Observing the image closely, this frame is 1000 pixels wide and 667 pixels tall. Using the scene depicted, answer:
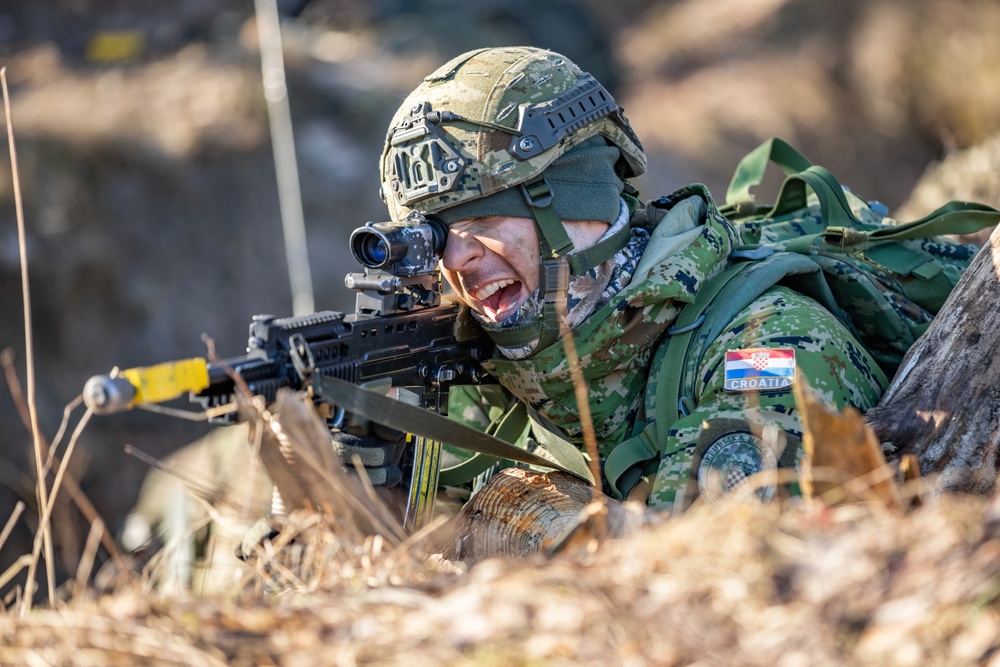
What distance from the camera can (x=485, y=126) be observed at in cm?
366

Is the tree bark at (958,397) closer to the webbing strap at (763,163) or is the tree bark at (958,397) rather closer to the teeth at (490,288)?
the teeth at (490,288)

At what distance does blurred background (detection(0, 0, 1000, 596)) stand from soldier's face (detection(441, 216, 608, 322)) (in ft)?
21.3

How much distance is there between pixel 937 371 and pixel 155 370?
2254mm

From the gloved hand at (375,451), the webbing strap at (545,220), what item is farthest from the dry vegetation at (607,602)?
the webbing strap at (545,220)

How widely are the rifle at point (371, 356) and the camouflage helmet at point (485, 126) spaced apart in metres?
0.17

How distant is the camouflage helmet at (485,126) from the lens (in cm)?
364

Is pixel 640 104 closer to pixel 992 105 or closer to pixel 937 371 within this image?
pixel 992 105

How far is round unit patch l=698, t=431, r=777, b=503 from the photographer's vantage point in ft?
9.94

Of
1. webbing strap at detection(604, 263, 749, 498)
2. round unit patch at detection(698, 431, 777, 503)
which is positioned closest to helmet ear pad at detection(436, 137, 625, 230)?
webbing strap at detection(604, 263, 749, 498)

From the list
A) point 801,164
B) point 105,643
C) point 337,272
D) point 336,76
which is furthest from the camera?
point 336,76

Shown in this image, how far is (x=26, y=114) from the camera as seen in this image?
12617 millimetres

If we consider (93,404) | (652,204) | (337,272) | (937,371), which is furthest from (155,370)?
(337,272)

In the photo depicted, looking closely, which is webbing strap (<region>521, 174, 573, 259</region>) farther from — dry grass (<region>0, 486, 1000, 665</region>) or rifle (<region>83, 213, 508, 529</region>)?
dry grass (<region>0, 486, 1000, 665</region>)

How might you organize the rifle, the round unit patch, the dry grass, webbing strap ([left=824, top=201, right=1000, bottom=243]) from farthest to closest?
webbing strap ([left=824, top=201, right=1000, bottom=243]) < the round unit patch < the rifle < the dry grass
